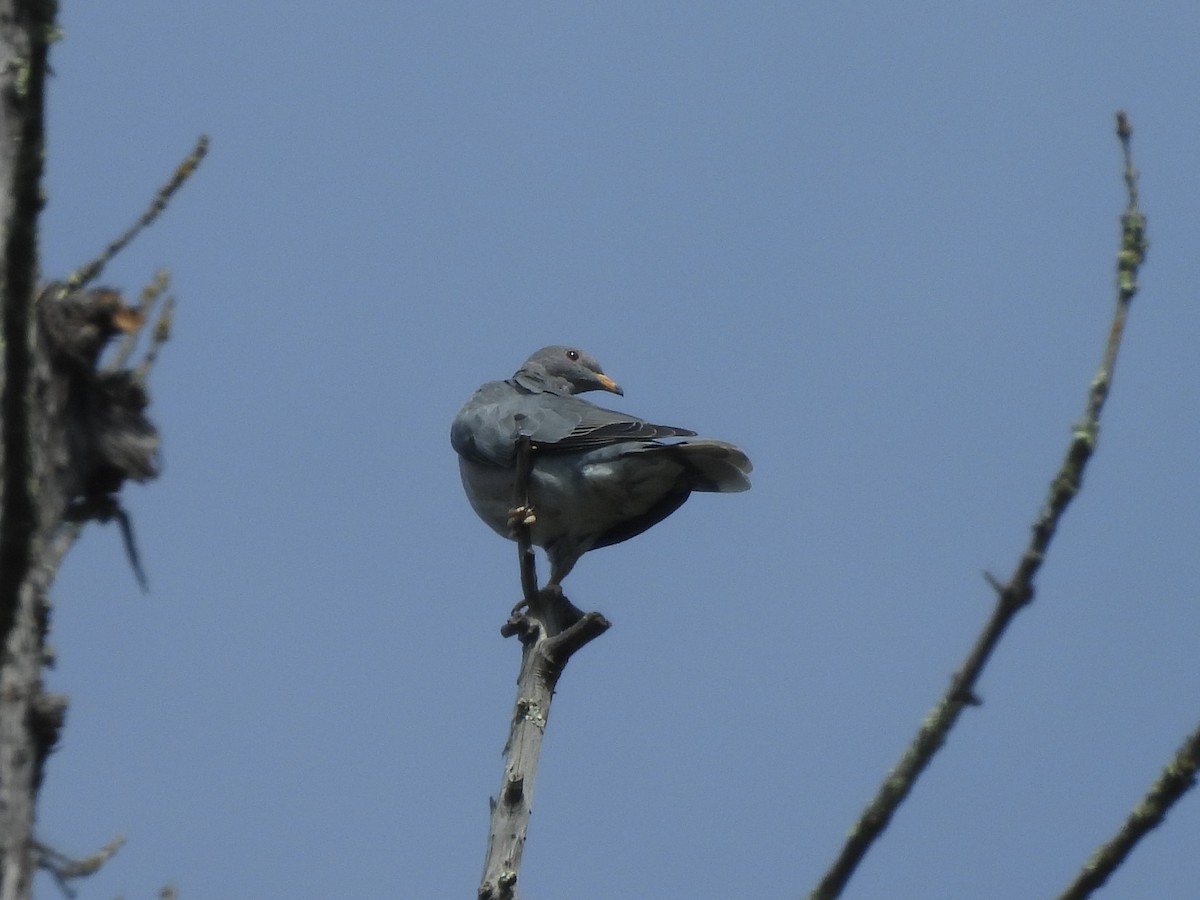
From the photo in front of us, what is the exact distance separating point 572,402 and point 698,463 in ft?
2.71

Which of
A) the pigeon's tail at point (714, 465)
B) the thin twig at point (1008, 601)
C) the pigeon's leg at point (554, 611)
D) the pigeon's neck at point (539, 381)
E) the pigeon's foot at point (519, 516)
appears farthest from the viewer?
the pigeon's neck at point (539, 381)

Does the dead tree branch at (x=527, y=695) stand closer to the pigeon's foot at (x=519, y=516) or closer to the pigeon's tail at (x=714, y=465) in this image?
the pigeon's foot at (x=519, y=516)

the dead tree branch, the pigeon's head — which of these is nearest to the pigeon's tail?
the dead tree branch

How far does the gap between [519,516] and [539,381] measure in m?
2.44

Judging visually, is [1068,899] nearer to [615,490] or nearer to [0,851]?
[0,851]

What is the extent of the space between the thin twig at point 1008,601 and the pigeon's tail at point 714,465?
16.0ft

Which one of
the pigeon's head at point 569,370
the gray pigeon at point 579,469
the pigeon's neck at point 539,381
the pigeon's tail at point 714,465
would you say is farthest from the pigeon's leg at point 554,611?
the pigeon's head at point 569,370

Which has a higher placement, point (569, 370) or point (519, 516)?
point (569, 370)

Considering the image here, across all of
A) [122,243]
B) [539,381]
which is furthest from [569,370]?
[122,243]

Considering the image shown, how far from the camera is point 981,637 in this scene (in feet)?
6.50

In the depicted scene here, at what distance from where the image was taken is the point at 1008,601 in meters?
1.97

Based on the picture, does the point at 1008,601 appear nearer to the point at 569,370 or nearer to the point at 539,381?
the point at 539,381

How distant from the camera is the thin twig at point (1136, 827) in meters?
2.10

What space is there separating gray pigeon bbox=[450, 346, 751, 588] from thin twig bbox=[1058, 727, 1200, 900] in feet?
16.4
